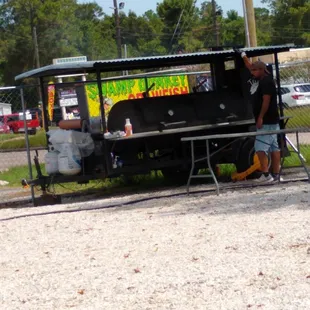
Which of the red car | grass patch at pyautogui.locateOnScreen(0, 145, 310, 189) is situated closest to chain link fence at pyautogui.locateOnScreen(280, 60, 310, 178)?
grass patch at pyautogui.locateOnScreen(0, 145, 310, 189)

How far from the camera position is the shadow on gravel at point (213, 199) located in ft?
33.2

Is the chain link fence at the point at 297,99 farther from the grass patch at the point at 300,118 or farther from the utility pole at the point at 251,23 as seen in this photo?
the utility pole at the point at 251,23

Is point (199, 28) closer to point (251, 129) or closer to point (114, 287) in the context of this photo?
point (251, 129)

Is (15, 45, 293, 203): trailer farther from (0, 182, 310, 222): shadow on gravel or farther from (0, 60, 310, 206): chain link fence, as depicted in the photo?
(0, 60, 310, 206): chain link fence

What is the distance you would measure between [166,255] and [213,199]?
135 inches

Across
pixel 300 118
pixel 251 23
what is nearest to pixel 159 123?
pixel 300 118

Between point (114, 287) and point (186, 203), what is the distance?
425 cm

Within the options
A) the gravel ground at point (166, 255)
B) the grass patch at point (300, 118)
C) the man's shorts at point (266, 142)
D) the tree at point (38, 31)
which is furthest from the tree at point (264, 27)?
the gravel ground at point (166, 255)

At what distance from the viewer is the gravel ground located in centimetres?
657

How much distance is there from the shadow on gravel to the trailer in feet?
2.16

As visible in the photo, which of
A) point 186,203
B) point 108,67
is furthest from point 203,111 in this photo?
point 186,203

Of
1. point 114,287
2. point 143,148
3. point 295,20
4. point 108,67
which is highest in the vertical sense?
point 295,20

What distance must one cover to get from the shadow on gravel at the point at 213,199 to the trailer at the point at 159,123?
66 centimetres

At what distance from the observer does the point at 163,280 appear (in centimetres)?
702
